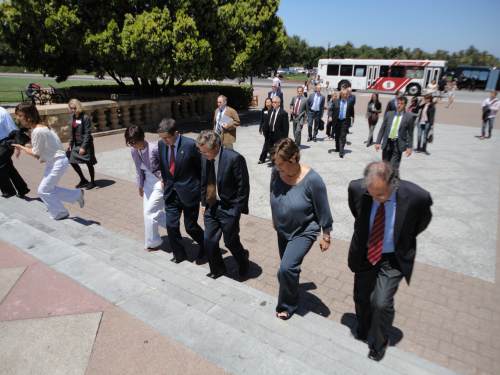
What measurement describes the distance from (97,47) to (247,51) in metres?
5.58

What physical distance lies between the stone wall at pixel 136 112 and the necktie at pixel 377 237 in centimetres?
996

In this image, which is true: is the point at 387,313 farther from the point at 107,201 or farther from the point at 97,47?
the point at 97,47

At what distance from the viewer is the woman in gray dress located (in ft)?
10.5

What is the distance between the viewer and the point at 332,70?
113ft

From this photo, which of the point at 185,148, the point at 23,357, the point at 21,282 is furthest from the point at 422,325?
the point at 21,282

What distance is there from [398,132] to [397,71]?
26.9m

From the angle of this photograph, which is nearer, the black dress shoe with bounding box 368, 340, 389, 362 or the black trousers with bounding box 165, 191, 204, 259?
the black dress shoe with bounding box 368, 340, 389, 362

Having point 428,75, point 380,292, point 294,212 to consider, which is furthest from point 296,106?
point 428,75

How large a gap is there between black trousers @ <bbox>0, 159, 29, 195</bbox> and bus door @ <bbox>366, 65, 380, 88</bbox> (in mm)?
31223

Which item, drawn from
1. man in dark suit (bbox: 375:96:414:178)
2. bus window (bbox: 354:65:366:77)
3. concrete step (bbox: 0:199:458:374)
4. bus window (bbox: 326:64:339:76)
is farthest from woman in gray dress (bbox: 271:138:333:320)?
bus window (bbox: 326:64:339:76)

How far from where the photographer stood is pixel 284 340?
2.87 metres

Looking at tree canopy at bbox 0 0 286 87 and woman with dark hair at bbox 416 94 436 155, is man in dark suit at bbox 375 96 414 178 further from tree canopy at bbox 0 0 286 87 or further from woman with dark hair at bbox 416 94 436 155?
tree canopy at bbox 0 0 286 87

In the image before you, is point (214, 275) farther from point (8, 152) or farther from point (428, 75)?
point (428, 75)

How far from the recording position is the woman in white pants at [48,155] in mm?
4965
